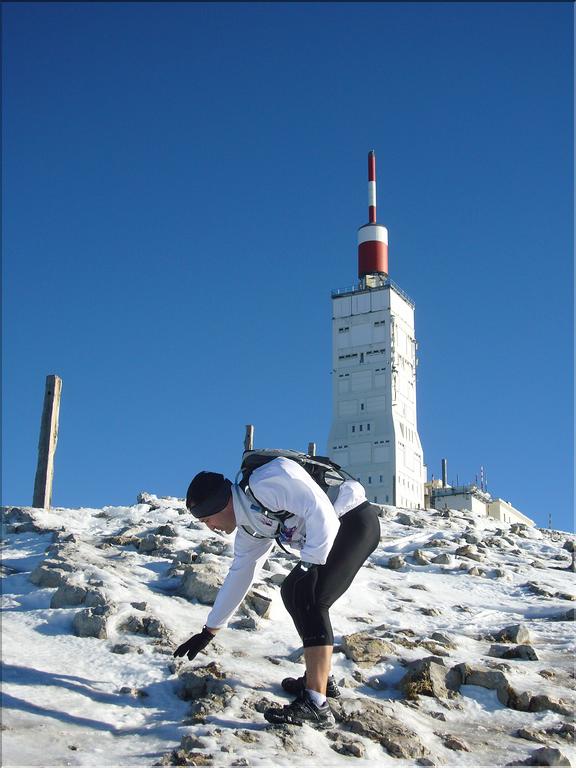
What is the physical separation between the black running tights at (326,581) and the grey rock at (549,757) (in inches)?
51.4

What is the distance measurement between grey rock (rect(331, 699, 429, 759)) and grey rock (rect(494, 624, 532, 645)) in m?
2.52

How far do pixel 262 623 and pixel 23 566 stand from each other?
9.07ft

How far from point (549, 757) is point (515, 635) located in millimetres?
2725

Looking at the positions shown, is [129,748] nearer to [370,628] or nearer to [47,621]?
[47,621]

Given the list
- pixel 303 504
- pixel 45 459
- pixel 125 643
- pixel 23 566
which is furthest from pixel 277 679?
pixel 45 459

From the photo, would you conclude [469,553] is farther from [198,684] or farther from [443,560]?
[198,684]

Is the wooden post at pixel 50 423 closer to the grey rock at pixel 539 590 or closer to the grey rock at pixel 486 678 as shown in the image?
Result: the grey rock at pixel 539 590

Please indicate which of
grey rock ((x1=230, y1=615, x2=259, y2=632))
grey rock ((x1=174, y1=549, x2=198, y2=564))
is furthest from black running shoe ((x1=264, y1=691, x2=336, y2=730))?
grey rock ((x1=174, y1=549, x2=198, y2=564))

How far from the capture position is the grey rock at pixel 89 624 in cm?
608

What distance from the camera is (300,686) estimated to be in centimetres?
533

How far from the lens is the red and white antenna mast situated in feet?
219

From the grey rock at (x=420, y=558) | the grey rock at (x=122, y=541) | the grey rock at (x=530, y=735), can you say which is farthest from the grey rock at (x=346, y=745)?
the grey rock at (x=420, y=558)

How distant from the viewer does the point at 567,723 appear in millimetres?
5477

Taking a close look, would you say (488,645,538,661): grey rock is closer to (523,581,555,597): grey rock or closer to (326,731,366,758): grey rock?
(326,731,366,758): grey rock
